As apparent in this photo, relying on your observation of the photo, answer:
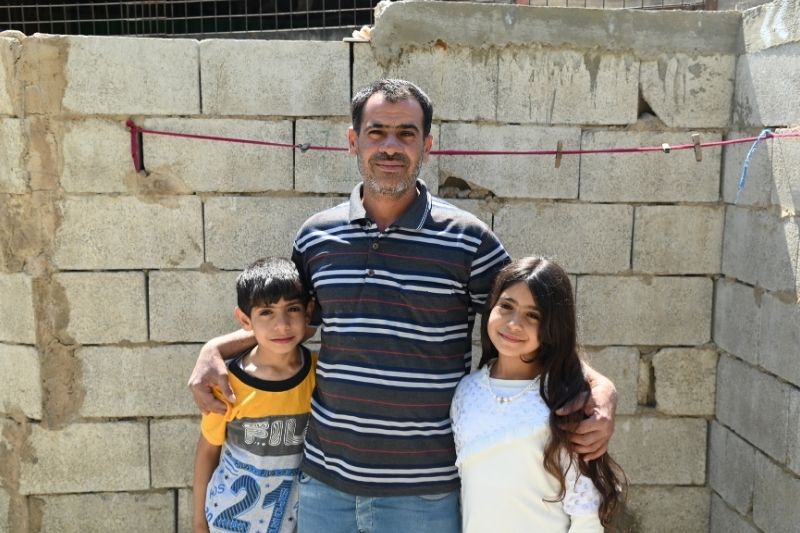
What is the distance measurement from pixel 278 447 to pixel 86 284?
1541 mm

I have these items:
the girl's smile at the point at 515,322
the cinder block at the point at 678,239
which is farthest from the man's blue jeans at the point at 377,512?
the cinder block at the point at 678,239

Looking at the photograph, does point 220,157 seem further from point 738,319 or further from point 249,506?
point 738,319

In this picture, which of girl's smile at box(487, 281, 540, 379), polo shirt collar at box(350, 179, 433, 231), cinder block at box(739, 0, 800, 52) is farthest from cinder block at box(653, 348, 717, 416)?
polo shirt collar at box(350, 179, 433, 231)

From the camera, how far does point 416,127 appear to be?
2.37m

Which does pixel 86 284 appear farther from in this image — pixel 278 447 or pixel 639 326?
pixel 639 326

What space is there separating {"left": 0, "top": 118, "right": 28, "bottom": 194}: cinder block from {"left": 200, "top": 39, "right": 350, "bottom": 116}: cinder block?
2.79 feet

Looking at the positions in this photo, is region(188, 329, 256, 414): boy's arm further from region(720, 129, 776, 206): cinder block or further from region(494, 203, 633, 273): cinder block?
region(720, 129, 776, 206): cinder block

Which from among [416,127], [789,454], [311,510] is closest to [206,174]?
[416,127]

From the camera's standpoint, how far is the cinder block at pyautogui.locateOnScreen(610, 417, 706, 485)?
12.4 ft

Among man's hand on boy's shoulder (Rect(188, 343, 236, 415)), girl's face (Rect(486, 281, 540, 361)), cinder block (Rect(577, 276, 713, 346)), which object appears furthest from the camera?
cinder block (Rect(577, 276, 713, 346))

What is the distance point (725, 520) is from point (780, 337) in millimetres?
1074

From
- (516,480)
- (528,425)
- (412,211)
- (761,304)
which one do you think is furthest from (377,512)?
(761,304)

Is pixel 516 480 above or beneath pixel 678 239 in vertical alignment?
beneath

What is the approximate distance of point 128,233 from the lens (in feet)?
11.5
